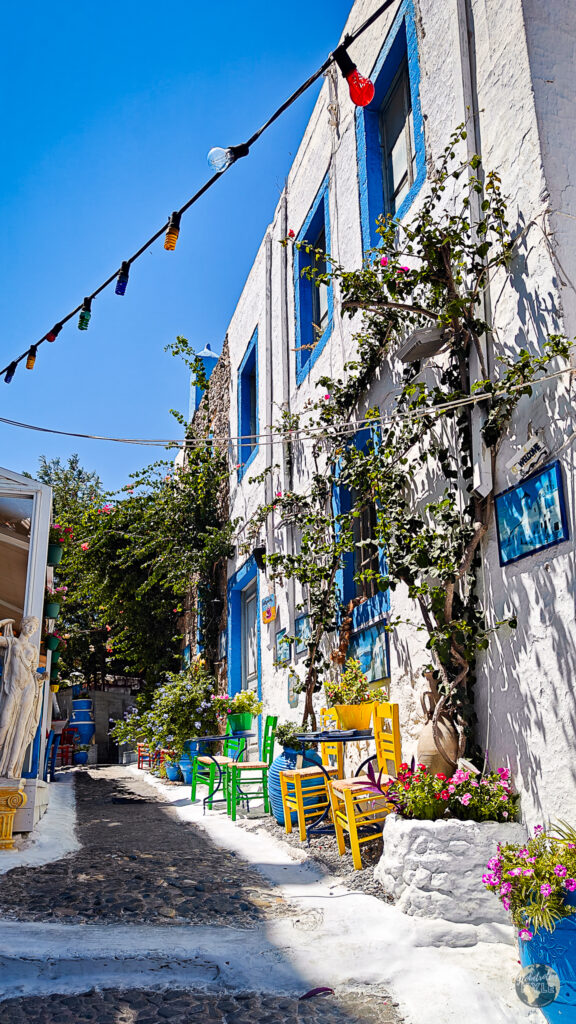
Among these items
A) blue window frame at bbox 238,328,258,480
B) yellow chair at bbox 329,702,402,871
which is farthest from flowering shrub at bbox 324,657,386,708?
blue window frame at bbox 238,328,258,480

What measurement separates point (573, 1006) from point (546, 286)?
303 cm

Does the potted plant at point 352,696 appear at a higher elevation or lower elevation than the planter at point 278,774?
higher

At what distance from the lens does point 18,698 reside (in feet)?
19.4

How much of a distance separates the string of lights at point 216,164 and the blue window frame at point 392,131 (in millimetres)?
852

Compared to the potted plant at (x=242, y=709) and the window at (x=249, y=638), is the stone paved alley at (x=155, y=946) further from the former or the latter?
the window at (x=249, y=638)

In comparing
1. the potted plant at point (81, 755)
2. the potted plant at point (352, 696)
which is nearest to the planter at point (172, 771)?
the potted plant at point (352, 696)

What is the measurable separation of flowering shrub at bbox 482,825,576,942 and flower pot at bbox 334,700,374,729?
96.2 inches

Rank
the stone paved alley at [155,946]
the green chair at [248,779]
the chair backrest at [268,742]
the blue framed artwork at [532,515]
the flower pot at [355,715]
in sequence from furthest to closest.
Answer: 1. the chair backrest at [268,742]
2. the green chair at [248,779]
3. the flower pot at [355,715]
4. the blue framed artwork at [532,515]
5. the stone paved alley at [155,946]

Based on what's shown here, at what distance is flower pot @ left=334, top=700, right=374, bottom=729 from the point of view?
216 inches

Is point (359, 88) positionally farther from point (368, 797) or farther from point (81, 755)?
point (81, 755)

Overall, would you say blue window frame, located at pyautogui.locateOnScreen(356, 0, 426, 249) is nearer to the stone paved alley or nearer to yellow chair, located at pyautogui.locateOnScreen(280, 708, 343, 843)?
yellow chair, located at pyautogui.locateOnScreen(280, 708, 343, 843)

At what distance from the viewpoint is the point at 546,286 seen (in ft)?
12.6

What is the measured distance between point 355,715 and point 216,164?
368 cm

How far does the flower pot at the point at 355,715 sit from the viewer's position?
18.0ft
